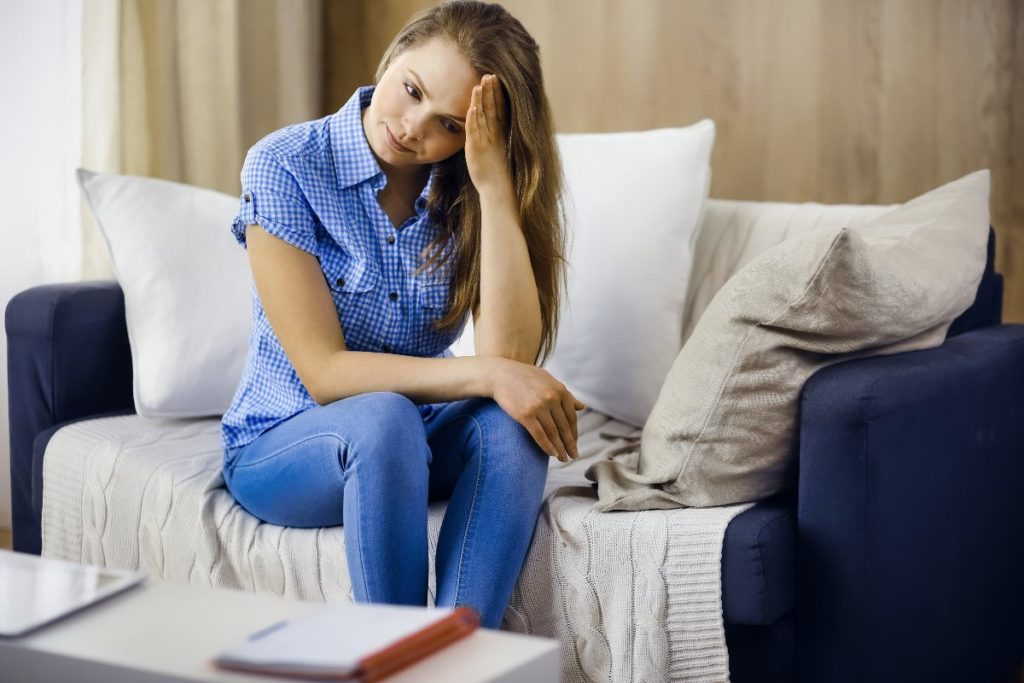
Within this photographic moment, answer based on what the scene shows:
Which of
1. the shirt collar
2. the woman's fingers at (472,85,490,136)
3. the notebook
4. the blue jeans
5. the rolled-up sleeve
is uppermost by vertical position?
the woman's fingers at (472,85,490,136)

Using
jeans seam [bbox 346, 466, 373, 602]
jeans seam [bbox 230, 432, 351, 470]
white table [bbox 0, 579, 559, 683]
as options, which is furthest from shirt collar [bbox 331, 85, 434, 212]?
white table [bbox 0, 579, 559, 683]

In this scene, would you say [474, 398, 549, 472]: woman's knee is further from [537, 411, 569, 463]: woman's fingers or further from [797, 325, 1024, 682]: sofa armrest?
[797, 325, 1024, 682]: sofa armrest

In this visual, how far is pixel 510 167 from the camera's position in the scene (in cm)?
168

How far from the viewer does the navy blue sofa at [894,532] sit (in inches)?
53.9

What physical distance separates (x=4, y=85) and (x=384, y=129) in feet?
3.93

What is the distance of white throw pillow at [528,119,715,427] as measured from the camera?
197 cm

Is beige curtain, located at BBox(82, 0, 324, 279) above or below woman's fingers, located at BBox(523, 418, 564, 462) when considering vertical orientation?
above

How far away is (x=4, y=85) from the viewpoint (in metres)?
2.38

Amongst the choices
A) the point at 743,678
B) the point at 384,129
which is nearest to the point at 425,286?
the point at 384,129

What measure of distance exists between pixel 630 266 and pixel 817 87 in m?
0.62

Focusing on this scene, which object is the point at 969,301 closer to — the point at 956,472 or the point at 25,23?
the point at 956,472

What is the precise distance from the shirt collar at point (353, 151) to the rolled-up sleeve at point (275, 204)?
0.08 m

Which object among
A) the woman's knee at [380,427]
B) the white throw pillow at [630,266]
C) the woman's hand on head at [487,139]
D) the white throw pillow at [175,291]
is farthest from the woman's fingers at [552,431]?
the white throw pillow at [175,291]

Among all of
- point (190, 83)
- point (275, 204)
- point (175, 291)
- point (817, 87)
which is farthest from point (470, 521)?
point (190, 83)
